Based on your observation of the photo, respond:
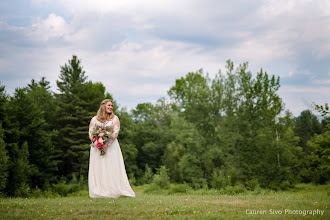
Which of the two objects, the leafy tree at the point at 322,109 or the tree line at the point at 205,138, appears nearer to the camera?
the leafy tree at the point at 322,109

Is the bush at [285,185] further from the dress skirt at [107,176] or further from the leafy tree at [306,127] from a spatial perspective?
the leafy tree at [306,127]

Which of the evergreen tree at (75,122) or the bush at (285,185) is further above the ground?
the evergreen tree at (75,122)

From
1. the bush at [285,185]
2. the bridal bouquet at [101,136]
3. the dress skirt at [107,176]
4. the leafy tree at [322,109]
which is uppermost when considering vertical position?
the leafy tree at [322,109]

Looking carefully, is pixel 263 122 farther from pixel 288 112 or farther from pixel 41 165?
pixel 41 165

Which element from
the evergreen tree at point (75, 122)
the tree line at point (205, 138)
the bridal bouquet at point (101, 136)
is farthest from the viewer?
the evergreen tree at point (75, 122)

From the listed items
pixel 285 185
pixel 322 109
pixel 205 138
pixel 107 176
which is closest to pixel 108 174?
pixel 107 176

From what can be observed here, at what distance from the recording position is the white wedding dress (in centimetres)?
1036

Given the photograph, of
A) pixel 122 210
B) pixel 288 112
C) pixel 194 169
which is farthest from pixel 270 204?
pixel 194 169

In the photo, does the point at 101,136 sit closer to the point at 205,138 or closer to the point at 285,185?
the point at 285,185

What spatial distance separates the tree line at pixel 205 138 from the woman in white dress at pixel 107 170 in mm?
9569

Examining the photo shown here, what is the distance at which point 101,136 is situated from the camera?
34.0 feet

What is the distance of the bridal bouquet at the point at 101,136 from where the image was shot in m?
10.3

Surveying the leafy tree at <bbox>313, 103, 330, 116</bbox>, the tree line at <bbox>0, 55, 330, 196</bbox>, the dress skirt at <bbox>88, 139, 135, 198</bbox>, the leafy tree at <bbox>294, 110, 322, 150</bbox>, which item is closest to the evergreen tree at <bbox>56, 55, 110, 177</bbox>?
the tree line at <bbox>0, 55, 330, 196</bbox>

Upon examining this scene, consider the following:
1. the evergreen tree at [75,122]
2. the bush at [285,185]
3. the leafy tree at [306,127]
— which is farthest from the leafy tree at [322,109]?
the leafy tree at [306,127]
